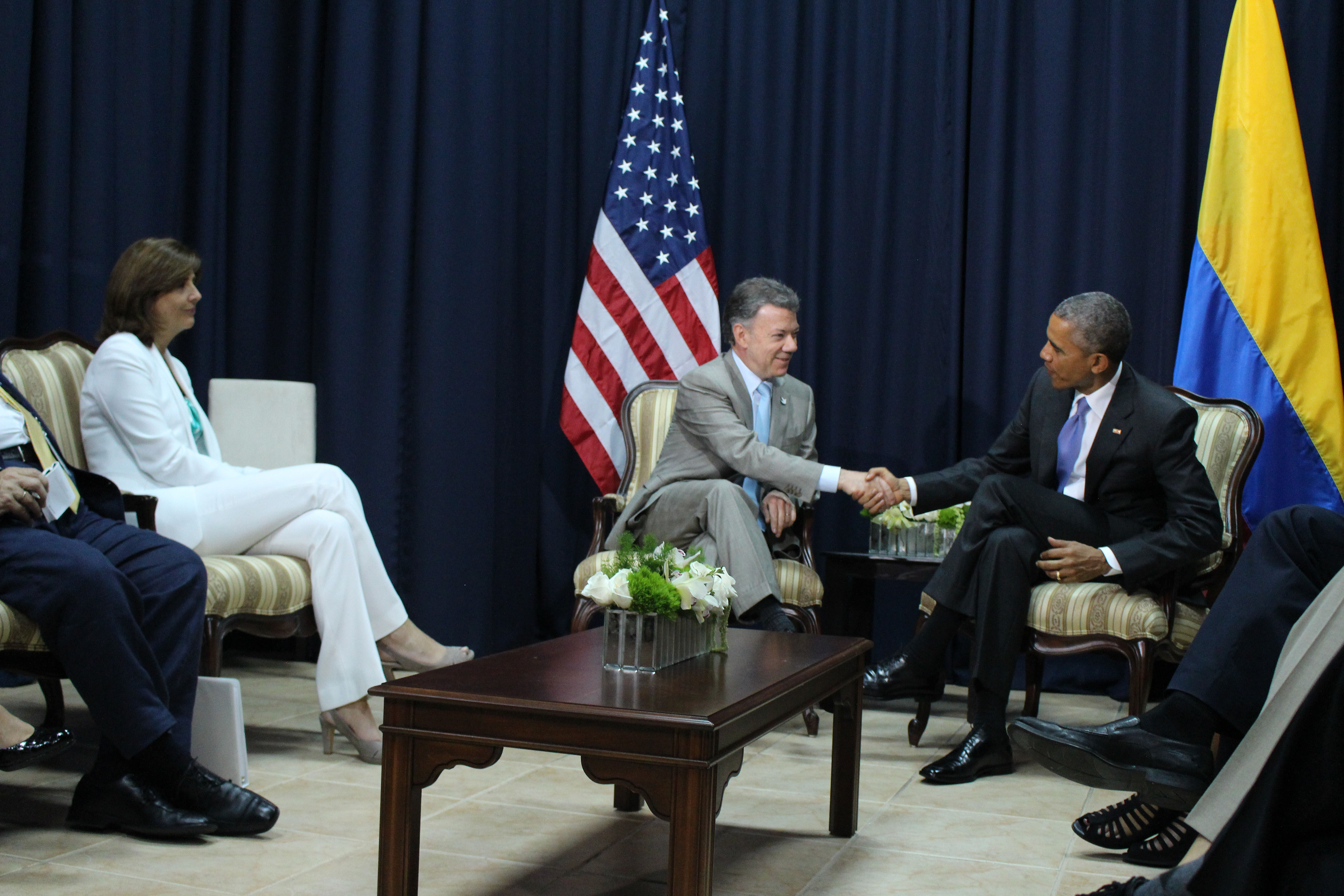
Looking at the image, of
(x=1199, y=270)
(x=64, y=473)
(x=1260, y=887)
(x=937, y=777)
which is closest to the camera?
(x=1260, y=887)

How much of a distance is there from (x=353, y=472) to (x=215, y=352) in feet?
2.33

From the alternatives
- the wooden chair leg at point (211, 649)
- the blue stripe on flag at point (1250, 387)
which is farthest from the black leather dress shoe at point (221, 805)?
the blue stripe on flag at point (1250, 387)

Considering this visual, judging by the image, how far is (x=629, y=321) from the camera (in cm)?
502

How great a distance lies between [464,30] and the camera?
15.9ft

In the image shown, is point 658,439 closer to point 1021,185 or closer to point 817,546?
point 817,546

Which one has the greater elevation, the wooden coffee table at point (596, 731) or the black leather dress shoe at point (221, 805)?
the wooden coffee table at point (596, 731)

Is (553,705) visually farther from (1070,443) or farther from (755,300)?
(755,300)

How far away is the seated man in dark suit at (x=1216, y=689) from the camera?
2229 millimetres

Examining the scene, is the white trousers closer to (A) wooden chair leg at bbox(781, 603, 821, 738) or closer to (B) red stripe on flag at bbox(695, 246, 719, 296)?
(A) wooden chair leg at bbox(781, 603, 821, 738)

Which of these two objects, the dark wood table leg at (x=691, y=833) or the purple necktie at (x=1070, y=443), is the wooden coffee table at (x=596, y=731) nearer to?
the dark wood table leg at (x=691, y=833)

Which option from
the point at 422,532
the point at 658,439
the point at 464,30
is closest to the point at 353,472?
the point at 422,532

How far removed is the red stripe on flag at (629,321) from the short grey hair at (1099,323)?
1.85 m

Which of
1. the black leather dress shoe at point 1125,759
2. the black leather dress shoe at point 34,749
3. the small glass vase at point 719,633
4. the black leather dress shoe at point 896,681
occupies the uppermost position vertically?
the small glass vase at point 719,633

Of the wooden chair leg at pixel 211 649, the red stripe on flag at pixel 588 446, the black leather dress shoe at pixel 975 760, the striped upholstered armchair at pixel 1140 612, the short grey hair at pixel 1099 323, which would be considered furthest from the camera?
the red stripe on flag at pixel 588 446
